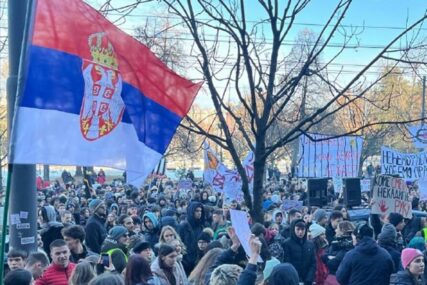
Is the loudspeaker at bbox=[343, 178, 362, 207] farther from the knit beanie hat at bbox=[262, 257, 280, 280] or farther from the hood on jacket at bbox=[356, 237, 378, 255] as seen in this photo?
the knit beanie hat at bbox=[262, 257, 280, 280]

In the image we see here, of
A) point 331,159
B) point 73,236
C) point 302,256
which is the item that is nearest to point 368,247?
point 302,256

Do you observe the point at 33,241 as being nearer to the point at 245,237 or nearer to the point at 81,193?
the point at 245,237

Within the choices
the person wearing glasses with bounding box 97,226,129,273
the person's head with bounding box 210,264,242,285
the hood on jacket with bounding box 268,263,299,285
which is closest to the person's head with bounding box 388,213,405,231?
the person wearing glasses with bounding box 97,226,129,273

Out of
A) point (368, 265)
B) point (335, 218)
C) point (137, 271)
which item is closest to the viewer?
point (137, 271)

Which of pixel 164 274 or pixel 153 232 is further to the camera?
pixel 153 232

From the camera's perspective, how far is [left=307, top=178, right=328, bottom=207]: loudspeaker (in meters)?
16.6

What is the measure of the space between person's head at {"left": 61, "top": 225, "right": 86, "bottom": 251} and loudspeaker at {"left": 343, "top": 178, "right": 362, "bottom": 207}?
9.07 m

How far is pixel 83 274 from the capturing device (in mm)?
5363

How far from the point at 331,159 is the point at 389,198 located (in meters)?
6.54

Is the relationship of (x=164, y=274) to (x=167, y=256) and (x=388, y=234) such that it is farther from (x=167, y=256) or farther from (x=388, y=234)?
(x=388, y=234)

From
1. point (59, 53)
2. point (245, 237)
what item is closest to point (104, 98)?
point (59, 53)

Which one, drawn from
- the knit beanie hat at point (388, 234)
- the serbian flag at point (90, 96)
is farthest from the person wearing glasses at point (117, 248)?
the knit beanie hat at point (388, 234)

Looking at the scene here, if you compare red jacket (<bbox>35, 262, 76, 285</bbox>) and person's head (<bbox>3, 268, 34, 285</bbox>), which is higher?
person's head (<bbox>3, 268, 34, 285</bbox>)

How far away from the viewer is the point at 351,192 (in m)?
15.6
